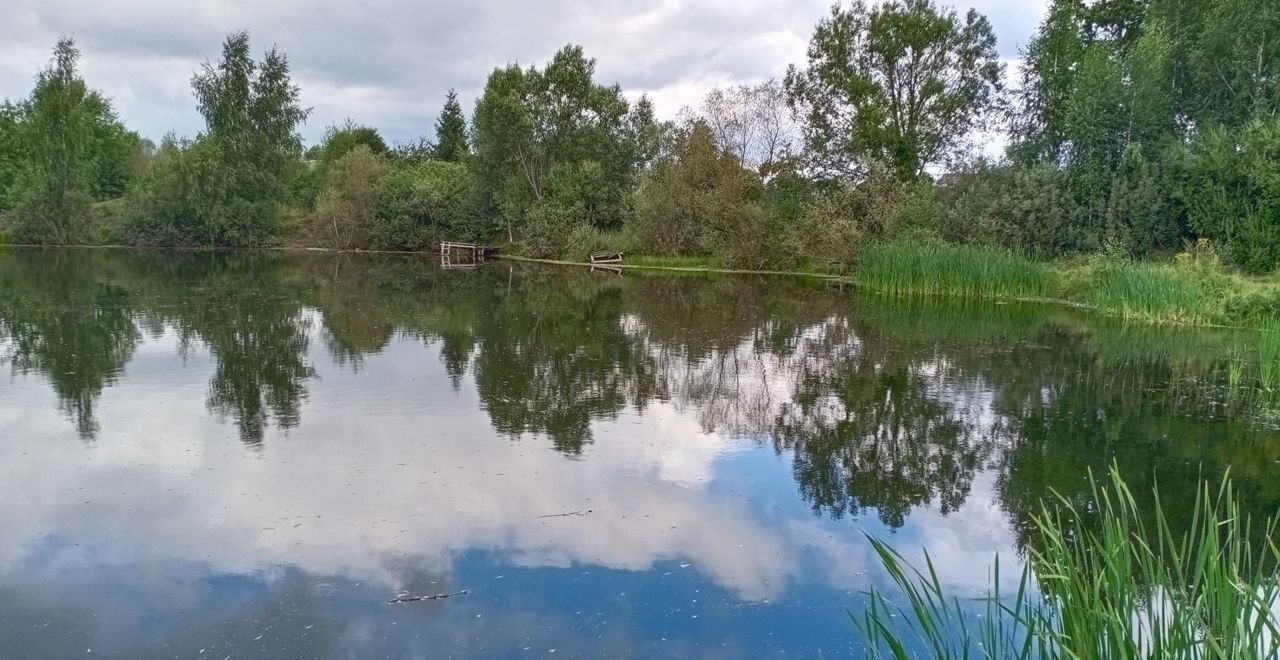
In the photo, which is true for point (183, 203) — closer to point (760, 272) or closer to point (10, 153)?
point (10, 153)

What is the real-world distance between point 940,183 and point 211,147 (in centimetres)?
3193

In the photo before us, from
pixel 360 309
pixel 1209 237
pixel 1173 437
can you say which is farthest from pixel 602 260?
pixel 1173 437

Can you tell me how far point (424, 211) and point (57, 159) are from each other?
53.9 feet

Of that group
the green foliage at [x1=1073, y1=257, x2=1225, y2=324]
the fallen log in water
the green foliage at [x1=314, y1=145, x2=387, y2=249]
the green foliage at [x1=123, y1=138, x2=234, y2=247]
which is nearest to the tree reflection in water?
the green foliage at [x1=1073, y1=257, x2=1225, y2=324]

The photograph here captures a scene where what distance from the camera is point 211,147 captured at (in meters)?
38.5

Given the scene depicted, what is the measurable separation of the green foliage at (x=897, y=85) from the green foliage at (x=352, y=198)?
66.0 ft

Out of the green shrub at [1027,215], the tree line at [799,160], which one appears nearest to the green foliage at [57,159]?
the tree line at [799,160]

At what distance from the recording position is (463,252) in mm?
39750

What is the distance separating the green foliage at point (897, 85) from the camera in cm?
3033

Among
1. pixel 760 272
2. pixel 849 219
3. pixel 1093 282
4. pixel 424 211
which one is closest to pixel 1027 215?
pixel 1093 282

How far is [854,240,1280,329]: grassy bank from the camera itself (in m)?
15.0

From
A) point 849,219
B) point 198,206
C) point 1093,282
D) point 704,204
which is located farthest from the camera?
point 198,206

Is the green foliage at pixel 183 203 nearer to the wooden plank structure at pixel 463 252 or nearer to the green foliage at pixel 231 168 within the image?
the green foliage at pixel 231 168

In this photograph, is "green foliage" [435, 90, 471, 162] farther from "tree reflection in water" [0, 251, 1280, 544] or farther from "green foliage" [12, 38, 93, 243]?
"tree reflection in water" [0, 251, 1280, 544]
